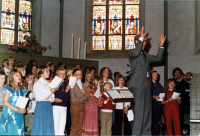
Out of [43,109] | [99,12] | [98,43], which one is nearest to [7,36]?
[98,43]

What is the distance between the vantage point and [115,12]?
1316 centimetres

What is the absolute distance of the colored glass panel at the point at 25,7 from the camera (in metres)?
12.6

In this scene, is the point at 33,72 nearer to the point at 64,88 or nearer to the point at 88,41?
the point at 64,88

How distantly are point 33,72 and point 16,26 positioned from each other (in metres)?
5.46

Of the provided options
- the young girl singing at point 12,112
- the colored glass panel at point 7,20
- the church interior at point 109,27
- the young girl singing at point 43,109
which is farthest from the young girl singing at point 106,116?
the colored glass panel at point 7,20

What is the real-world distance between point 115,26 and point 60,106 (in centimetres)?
728

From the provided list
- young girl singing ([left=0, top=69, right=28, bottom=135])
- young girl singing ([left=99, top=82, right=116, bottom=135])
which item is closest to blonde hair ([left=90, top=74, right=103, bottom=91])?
young girl singing ([left=99, top=82, right=116, bottom=135])

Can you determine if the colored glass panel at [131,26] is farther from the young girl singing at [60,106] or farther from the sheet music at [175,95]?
the young girl singing at [60,106]

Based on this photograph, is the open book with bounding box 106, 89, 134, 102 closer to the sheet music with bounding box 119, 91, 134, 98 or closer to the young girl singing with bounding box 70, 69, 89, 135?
the sheet music with bounding box 119, 91, 134, 98

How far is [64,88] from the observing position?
6.70 meters

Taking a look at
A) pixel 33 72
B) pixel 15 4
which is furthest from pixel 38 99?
pixel 15 4

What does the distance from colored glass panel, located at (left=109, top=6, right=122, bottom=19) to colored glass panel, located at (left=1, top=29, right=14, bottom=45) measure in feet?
13.8

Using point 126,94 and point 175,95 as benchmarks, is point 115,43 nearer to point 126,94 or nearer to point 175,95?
point 175,95

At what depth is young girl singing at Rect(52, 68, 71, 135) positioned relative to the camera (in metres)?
6.35
